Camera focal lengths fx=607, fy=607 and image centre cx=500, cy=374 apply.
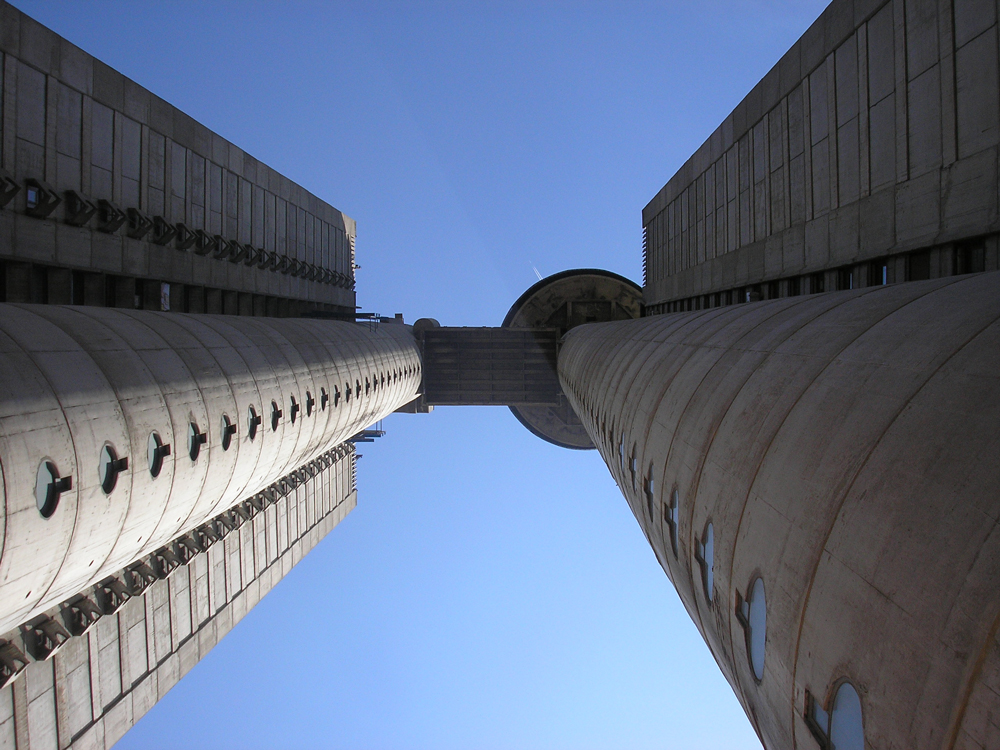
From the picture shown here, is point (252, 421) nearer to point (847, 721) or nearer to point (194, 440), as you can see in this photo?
point (194, 440)

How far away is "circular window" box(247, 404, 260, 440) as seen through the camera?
17109mm

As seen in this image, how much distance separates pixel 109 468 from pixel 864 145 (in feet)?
66.4

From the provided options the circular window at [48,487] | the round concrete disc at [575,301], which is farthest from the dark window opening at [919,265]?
the round concrete disc at [575,301]

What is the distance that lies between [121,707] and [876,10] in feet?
102

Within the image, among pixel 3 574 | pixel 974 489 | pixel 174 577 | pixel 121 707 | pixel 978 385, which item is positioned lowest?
pixel 121 707

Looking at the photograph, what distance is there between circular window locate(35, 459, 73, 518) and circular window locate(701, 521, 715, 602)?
10.0 meters

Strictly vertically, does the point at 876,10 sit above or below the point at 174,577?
above

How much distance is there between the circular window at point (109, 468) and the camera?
10711mm

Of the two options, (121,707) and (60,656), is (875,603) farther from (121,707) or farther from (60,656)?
(121,707)

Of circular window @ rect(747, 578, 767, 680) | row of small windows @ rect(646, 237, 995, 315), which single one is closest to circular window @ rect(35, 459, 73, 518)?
circular window @ rect(747, 578, 767, 680)

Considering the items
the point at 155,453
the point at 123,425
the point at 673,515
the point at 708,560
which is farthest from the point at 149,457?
the point at 708,560

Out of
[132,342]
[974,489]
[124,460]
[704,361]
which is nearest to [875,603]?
[974,489]

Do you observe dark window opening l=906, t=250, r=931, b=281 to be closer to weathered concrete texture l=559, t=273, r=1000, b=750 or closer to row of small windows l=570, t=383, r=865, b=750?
weathered concrete texture l=559, t=273, r=1000, b=750

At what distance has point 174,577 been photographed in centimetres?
2380
